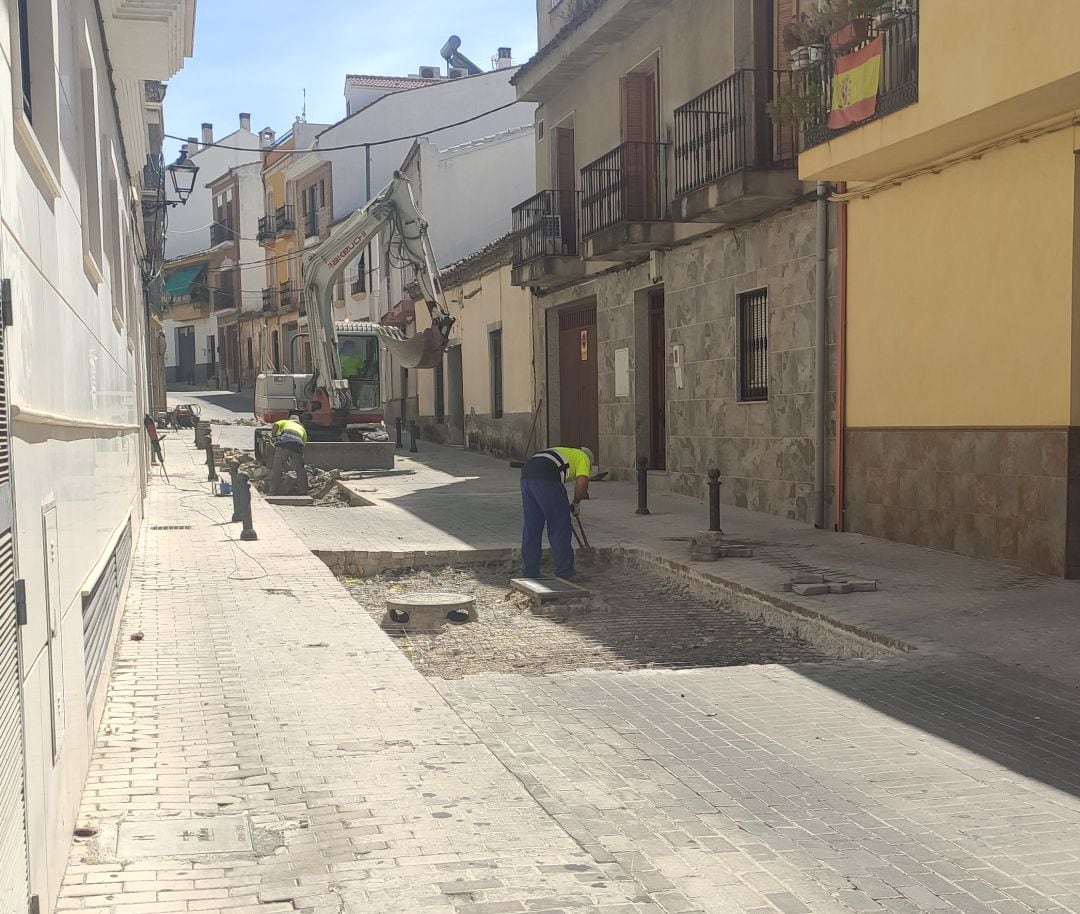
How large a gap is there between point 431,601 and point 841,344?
514cm

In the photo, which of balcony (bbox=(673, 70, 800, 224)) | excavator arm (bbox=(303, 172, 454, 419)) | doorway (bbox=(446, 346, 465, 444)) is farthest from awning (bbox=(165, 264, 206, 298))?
balcony (bbox=(673, 70, 800, 224))

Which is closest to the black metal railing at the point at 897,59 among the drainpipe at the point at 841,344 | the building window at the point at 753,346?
the drainpipe at the point at 841,344

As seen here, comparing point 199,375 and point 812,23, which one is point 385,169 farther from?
point 812,23

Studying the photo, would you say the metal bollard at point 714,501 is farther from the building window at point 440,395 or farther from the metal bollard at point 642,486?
the building window at point 440,395

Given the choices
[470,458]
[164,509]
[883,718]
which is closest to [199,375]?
[470,458]

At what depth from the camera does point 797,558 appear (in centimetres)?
1001

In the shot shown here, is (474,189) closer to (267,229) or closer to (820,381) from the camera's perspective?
(267,229)

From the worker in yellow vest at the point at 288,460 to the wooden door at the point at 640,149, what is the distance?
5.62 meters

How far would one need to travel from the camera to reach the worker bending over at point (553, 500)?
32.7ft

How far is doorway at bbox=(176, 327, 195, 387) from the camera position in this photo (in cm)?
5822

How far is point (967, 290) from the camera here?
31.4 feet

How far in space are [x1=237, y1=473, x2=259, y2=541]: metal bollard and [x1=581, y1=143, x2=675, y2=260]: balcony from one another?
6.09m

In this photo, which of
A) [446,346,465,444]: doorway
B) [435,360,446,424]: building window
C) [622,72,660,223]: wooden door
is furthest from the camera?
[435,360,446,424]: building window

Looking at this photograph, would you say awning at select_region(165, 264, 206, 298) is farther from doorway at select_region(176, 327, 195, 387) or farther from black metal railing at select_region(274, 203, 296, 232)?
black metal railing at select_region(274, 203, 296, 232)
